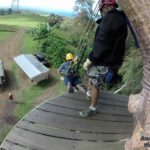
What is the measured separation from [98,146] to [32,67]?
1318 centimetres

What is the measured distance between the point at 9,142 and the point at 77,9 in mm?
13275

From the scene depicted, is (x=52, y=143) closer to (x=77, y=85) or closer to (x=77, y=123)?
(x=77, y=123)

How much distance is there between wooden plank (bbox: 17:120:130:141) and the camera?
671cm

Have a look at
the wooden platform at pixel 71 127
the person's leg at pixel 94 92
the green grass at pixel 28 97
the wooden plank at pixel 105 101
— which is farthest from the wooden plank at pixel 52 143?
the green grass at pixel 28 97

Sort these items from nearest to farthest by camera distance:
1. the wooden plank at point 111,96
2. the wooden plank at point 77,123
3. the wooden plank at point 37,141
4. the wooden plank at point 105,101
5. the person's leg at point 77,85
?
1. the wooden plank at point 37,141
2. the wooden plank at point 77,123
3. the wooden plank at point 105,101
4. the wooden plank at point 111,96
5. the person's leg at point 77,85

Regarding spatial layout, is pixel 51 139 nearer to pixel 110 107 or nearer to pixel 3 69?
pixel 110 107

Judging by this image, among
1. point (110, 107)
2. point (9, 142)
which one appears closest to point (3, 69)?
point (110, 107)

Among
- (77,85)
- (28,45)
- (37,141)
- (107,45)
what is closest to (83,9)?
(28,45)

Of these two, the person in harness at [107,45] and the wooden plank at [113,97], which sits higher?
the person in harness at [107,45]

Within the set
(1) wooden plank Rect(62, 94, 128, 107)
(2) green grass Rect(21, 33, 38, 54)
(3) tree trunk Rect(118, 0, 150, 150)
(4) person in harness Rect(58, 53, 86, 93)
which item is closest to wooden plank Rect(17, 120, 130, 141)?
(1) wooden plank Rect(62, 94, 128, 107)

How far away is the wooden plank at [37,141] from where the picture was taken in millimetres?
6367

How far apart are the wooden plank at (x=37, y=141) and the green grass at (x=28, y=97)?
9.83 meters

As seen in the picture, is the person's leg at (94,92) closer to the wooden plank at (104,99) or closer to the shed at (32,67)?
the wooden plank at (104,99)

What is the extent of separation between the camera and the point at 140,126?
4.55 metres
